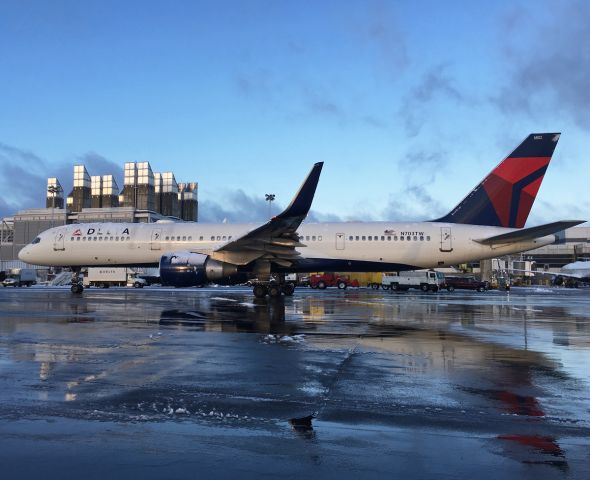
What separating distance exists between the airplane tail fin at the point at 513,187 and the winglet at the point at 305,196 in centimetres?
1158

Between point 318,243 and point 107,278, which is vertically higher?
point 318,243

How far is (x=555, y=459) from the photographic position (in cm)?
433

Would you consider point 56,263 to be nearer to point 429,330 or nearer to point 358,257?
point 358,257

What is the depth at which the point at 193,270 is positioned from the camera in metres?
24.9

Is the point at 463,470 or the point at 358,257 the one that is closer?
the point at 463,470

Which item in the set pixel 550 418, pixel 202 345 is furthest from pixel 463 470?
pixel 202 345

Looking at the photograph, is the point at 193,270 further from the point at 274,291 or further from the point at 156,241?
the point at 156,241

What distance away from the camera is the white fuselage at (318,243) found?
29953 millimetres

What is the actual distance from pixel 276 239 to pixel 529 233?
12.7 metres

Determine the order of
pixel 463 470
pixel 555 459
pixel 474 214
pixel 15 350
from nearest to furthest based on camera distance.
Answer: pixel 463 470 → pixel 555 459 → pixel 15 350 → pixel 474 214

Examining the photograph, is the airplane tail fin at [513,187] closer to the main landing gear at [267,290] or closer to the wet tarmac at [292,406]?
the main landing gear at [267,290]

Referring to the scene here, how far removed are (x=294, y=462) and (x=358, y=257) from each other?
26.7 metres

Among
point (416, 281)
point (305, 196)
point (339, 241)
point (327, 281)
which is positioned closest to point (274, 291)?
point (339, 241)

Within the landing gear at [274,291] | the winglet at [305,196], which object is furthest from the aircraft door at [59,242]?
the winglet at [305,196]
